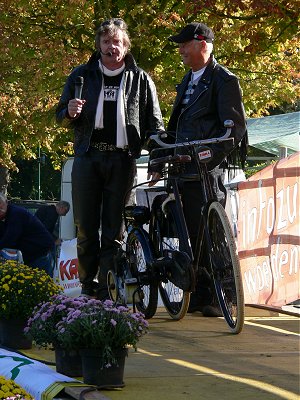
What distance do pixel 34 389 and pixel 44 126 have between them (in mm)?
21159

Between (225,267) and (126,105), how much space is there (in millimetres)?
1699

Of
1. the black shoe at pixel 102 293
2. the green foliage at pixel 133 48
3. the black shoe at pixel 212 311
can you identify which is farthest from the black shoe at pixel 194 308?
the green foliage at pixel 133 48

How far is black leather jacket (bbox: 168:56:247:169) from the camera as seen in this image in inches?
314

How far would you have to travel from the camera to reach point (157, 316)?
8.63 m

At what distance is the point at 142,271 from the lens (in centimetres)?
804

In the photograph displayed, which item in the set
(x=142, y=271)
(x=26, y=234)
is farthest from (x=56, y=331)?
(x=26, y=234)

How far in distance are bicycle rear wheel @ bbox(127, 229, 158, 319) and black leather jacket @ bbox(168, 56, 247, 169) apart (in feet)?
2.33

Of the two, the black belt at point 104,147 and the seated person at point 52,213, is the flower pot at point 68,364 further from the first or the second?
the seated person at point 52,213

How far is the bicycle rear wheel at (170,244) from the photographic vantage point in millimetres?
7832

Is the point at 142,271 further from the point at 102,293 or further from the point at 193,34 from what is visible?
the point at 193,34

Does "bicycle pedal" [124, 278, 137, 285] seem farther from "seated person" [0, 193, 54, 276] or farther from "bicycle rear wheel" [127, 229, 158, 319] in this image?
"seated person" [0, 193, 54, 276]

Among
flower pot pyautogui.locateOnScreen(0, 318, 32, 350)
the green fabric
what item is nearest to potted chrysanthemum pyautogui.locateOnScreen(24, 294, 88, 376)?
flower pot pyautogui.locateOnScreen(0, 318, 32, 350)

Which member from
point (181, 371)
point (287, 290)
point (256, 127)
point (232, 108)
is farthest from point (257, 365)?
point (256, 127)

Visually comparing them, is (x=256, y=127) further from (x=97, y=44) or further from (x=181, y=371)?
(x=181, y=371)
